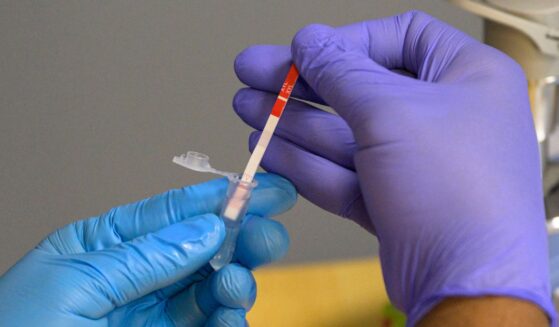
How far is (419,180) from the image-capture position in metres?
0.61

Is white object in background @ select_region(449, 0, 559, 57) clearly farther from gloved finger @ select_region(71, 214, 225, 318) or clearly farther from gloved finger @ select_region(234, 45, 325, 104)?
gloved finger @ select_region(71, 214, 225, 318)

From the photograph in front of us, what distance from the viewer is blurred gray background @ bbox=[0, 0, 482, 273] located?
1.46 meters

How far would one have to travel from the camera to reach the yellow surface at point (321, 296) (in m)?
0.98

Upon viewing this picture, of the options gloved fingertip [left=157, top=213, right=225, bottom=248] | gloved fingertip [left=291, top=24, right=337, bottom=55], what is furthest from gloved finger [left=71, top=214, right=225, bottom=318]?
gloved fingertip [left=291, top=24, right=337, bottom=55]

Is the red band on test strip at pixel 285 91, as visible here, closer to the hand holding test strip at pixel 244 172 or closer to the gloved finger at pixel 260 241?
the hand holding test strip at pixel 244 172

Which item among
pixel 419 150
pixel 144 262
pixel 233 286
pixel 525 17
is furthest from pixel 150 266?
pixel 525 17

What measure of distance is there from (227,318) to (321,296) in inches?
10.0

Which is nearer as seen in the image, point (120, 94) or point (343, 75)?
point (343, 75)

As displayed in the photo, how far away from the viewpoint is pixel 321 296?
3.33 ft

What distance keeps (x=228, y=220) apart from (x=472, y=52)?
1.12ft

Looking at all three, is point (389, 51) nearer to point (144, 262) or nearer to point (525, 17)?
point (525, 17)

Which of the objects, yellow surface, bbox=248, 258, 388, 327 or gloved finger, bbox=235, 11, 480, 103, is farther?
yellow surface, bbox=248, 258, 388, 327

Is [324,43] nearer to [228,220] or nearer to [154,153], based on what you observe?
[228,220]

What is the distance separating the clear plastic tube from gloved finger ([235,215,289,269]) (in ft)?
0.05
